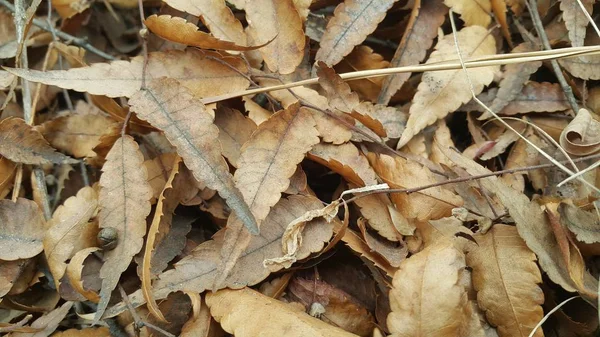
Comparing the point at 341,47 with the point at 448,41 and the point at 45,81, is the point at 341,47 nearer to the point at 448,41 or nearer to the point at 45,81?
the point at 448,41

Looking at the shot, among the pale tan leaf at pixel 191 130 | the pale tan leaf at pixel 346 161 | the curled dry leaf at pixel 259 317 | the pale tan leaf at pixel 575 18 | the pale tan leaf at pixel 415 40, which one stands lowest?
the curled dry leaf at pixel 259 317

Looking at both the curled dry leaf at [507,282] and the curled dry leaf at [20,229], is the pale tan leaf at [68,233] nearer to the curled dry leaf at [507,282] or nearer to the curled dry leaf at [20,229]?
the curled dry leaf at [20,229]

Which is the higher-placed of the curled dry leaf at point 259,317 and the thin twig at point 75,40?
the thin twig at point 75,40

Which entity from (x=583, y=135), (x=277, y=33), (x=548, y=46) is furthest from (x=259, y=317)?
(x=548, y=46)

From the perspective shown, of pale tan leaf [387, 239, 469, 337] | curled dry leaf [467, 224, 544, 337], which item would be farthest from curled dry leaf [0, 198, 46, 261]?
curled dry leaf [467, 224, 544, 337]

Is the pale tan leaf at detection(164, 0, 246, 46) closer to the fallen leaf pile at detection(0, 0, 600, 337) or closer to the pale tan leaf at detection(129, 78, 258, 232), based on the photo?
the fallen leaf pile at detection(0, 0, 600, 337)

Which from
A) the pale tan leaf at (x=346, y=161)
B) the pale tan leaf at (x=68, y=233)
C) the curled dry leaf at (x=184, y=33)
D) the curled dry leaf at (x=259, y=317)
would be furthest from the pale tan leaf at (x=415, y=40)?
the pale tan leaf at (x=68, y=233)
